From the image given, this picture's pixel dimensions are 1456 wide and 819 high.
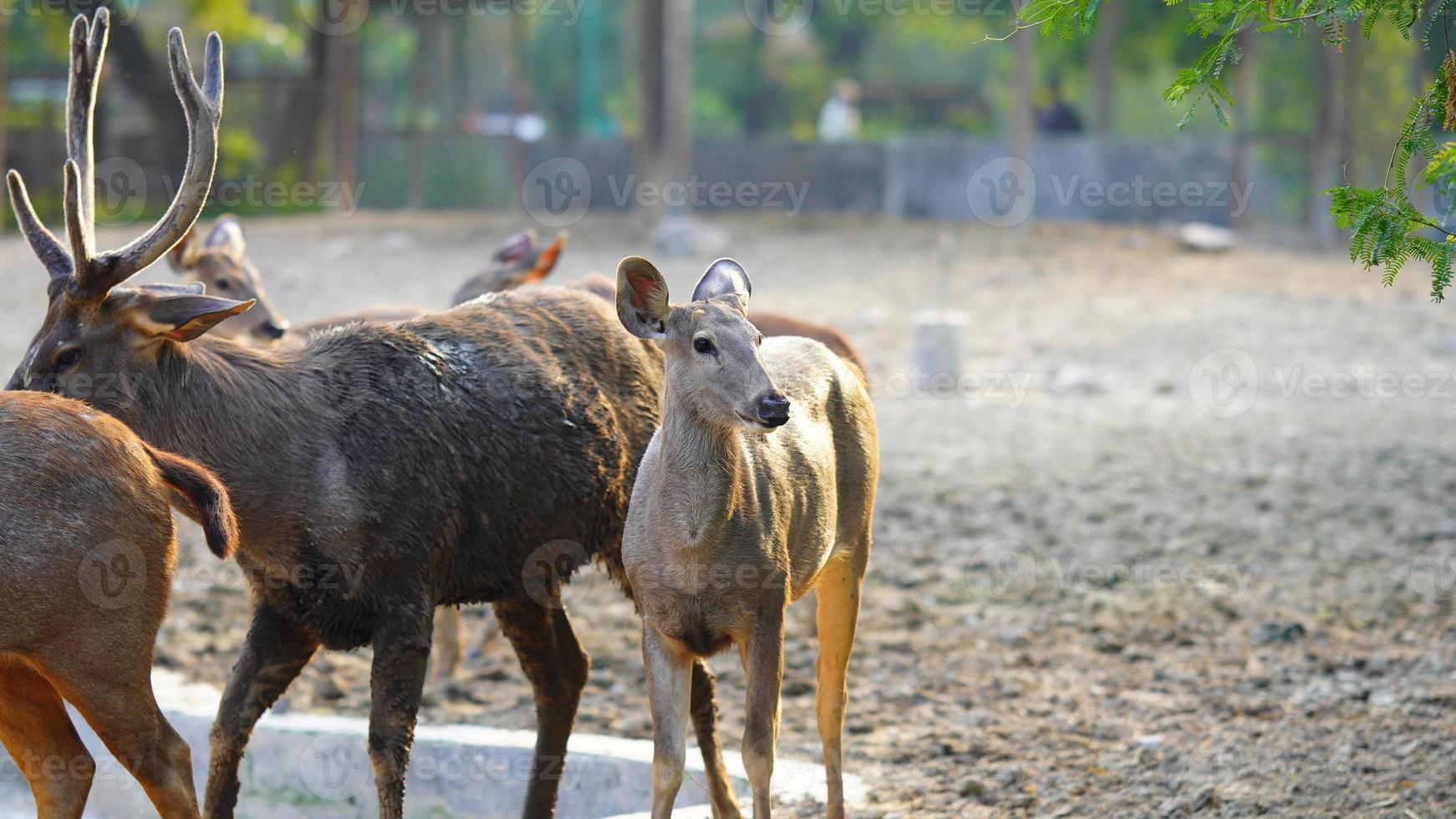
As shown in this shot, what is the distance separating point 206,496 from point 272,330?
10.1 ft

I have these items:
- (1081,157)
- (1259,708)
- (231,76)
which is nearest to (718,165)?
(1081,157)

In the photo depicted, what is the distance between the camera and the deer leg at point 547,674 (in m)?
5.09

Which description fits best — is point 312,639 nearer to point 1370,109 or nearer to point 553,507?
point 553,507

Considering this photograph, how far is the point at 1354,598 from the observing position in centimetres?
741

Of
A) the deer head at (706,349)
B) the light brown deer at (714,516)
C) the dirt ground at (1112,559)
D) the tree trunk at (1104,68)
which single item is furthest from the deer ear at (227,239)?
the tree trunk at (1104,68)

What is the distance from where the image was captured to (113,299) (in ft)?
15.1

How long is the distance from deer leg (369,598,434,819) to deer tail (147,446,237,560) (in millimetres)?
521

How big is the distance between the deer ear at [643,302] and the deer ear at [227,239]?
379cm

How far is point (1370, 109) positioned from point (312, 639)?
72.4ft

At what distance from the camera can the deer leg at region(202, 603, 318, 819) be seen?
4785 mm
